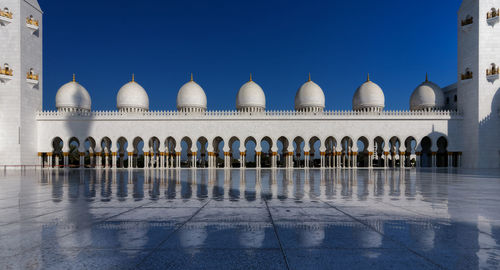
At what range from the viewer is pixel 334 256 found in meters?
2.34

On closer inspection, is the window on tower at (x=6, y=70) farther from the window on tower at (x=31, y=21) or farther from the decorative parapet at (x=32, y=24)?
the window on tower at (x=31, y=21)

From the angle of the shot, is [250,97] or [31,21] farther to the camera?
[250,97]

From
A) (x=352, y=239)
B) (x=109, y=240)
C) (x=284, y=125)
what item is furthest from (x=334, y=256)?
(x=284, y=125)

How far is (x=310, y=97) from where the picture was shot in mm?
28094

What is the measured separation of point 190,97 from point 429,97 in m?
22.5

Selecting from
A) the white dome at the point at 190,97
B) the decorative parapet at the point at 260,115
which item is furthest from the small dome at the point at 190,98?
the decorative parapet at the point at 260,115

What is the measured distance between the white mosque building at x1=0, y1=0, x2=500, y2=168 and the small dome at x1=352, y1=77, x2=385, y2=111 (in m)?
0.10

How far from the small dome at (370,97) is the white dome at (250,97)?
9.19 meters

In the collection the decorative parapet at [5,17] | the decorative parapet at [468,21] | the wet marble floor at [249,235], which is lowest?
the wet marble floor at [249,235]

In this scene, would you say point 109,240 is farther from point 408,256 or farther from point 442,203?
point 442,203

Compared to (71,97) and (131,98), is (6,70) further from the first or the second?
(131,98)

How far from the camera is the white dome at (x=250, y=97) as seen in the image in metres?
28.1

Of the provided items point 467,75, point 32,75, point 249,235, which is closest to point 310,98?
point 467,75

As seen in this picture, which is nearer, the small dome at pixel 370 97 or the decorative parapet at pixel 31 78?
the decorative parapet at pixel 31 78
